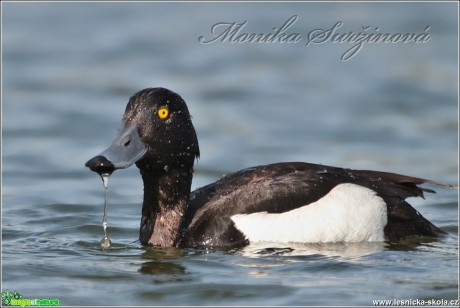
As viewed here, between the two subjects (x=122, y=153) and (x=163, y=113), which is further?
(x=163, y=113)

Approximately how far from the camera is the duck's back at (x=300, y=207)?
11055 millimetres

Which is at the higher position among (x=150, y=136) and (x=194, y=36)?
(x=194, y=36)

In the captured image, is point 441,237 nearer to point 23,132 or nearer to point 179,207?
point 179,207

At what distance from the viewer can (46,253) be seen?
36.3ft

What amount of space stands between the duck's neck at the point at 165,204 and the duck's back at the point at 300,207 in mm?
134

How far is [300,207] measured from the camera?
11141 millimetres

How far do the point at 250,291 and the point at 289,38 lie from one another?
12033 mm

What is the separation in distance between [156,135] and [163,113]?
25 cm

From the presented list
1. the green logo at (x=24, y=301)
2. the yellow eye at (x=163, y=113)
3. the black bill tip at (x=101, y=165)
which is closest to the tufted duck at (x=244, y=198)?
the yellow eye at (x=163, y=113)

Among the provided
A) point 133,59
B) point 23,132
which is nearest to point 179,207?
point 23,132

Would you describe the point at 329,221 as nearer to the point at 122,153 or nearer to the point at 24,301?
the point at 122,153

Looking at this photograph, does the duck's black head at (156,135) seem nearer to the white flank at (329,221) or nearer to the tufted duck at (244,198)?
the tufted duck at (244,198)

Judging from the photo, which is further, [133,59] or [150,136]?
[133,59]

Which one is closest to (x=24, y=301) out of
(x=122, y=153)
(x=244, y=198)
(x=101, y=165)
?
(x=101, y=165)
